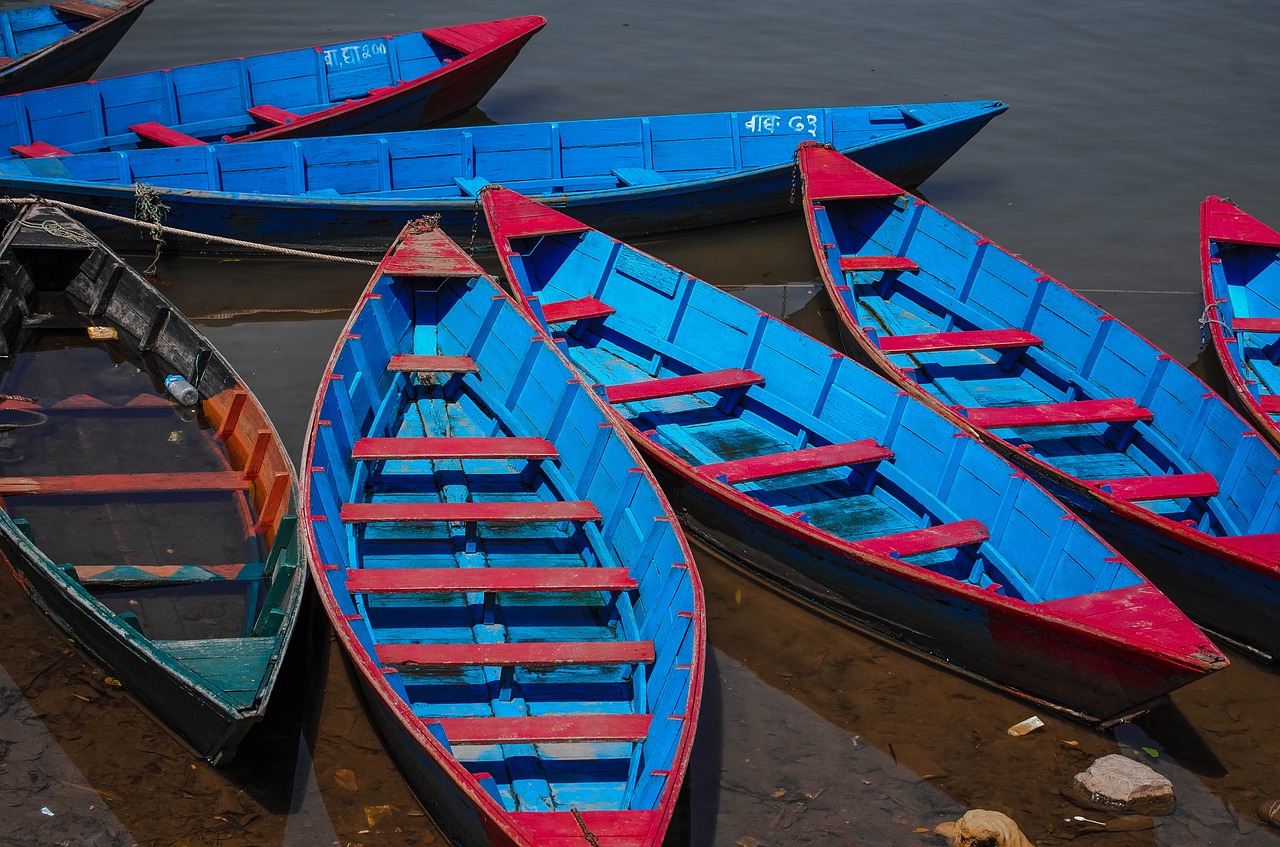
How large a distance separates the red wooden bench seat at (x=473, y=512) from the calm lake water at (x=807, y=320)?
821 mm

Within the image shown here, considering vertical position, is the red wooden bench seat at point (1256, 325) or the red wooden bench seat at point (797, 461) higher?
the red wooden bench seat at point (1256, 325)

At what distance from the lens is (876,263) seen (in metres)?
11.0

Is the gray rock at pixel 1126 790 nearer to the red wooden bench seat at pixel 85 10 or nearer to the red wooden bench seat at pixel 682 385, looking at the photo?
the red wooden bench seat at pixel 682 385

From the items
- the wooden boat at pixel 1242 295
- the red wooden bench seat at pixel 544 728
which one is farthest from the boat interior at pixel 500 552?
the wooden boat at pixel 1242 295

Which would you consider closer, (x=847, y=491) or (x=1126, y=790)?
(x=1126, y=790)

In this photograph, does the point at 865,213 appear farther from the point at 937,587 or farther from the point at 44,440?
the point at 44,440

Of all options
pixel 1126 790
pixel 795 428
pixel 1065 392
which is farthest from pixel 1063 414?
pixel 1126 790

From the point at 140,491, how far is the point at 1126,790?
6385 mm

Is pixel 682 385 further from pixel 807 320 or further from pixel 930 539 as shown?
pixel 807 320

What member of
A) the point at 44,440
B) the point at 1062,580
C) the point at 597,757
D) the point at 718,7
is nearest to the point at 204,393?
the point at 44,440

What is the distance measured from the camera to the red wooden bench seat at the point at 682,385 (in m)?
8.84

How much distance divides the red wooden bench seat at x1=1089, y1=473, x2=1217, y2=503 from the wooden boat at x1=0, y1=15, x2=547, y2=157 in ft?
29.7

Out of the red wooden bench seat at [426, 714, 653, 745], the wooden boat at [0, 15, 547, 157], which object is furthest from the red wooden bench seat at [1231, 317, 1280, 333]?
the wooden boat at [0, 15, 547, 157]

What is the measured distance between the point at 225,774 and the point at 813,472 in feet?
15.2
